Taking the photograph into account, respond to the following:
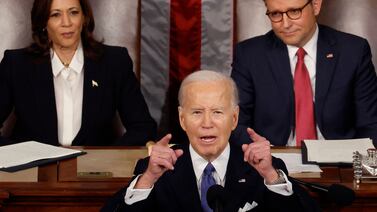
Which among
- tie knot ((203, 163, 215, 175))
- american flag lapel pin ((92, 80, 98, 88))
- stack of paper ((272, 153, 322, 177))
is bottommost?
stack of paper ((272, 153, 322, 177))

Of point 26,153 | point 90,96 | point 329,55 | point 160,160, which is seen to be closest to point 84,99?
point 90,96

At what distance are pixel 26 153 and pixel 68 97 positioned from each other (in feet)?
2.23

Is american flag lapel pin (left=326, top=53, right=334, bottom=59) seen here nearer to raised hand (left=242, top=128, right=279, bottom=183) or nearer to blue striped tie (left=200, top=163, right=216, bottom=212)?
blue striped tie (left=200, top=163, right=216, bottom=212)

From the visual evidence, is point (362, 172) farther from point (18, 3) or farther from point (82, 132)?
point (18, 3)

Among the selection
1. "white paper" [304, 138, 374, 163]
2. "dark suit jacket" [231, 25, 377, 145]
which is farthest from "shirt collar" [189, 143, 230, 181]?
"dark suit jacket" [231, 25, 377, 145]

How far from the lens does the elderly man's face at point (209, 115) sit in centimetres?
241

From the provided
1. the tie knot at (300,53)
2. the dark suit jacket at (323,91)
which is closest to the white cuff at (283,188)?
the dark suit jacket at (323,91)

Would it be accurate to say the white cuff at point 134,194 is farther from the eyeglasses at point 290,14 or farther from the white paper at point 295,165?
the eyeglasses at point 290,14

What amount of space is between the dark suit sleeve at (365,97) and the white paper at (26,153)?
3.91 feet

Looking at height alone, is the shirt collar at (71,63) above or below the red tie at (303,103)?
above

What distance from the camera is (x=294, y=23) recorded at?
3.36m

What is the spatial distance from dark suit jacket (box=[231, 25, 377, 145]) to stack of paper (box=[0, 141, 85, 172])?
31.9 inches

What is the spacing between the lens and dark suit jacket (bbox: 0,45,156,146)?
3.52 meters

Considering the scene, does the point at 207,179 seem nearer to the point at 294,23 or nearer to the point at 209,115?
the point at 209,115
